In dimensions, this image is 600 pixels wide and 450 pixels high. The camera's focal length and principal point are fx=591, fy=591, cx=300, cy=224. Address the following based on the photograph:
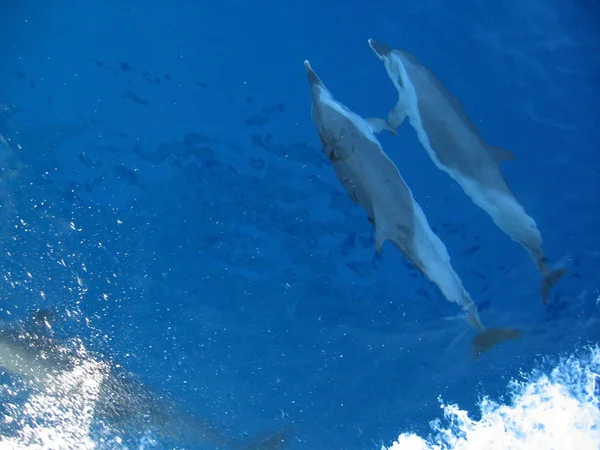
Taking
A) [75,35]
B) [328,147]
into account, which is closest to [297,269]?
[328,147]

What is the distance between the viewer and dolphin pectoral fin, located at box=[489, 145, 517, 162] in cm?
701

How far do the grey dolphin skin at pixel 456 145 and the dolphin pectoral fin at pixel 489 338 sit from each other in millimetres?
721

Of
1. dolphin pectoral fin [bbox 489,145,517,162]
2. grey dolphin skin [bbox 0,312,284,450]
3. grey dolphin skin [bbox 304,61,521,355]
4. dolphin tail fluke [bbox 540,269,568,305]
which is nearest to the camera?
grey dolphin skin [bbox 304,61,521,355]

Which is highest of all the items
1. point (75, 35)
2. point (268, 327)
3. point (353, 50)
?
point (75, 35)

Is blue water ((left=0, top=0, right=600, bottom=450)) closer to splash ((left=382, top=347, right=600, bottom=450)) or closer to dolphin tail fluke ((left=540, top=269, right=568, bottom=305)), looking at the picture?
splash ((left=382, top=347, right=600, bottom=450))

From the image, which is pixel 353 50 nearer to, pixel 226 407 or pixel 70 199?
pixel 70 199

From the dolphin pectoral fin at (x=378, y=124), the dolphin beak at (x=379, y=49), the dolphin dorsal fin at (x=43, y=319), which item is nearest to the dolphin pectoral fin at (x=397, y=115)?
the dolphin pectoral fin at (x=378, y=124)

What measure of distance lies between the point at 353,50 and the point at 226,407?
5.45m

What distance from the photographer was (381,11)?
743 centimetres

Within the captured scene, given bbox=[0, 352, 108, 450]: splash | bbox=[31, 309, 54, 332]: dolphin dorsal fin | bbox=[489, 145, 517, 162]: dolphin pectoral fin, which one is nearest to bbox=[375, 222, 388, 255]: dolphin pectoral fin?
bbox=[489, 145, 517, 162]: dolphin pectoral fin

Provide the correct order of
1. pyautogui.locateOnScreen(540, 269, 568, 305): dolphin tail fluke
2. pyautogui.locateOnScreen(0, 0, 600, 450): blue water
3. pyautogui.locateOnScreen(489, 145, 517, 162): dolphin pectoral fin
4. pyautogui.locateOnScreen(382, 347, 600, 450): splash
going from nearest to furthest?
1. pyautogui.locateOnScreen(489, 145, 517, 162): dolphin pectoral fin
2. pyautogui.locateOnScreen(540, 269, 568, 305): dolphin tail fluke
3. pyautogui.locateOnScreen(0, 0, 600, 450): blue water
4. pyautogui.locateOnScreen(382, 347, 600, 450): splash

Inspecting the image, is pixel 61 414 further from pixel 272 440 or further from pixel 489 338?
pixel 489 338

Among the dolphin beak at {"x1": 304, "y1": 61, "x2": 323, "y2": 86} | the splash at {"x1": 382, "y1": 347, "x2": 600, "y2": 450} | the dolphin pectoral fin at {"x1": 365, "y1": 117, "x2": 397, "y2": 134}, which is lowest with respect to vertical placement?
the splash at {"x1": 382, "y1": 347, "x2": 600, "y2": 450}

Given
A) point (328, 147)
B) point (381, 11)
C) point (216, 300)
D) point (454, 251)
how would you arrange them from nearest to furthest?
point (328, 147)
point (381, 11)
point (454, 251)
point (216, 300)
